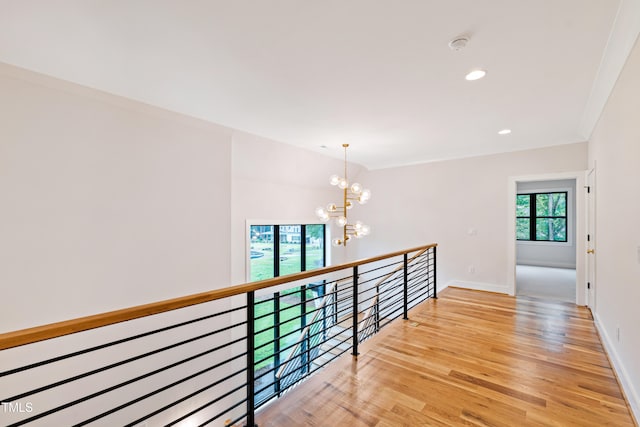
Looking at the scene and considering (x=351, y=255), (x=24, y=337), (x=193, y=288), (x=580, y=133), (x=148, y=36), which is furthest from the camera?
→ (x=351, y=255)

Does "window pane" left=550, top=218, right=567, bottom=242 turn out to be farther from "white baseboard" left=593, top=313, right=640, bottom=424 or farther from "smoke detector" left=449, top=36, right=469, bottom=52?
"smoke detector" left=449, top=36, right=469, bottom=52

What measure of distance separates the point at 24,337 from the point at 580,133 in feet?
18.4

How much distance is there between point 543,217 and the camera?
25.8 feet

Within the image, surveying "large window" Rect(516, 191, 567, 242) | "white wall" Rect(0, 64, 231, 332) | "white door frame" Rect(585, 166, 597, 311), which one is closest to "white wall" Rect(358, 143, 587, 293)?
"white door frame" Rect(585, 166, 597, 311)

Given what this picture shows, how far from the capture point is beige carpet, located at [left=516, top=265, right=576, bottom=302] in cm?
488

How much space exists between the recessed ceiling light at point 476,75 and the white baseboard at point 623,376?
8.09 ft

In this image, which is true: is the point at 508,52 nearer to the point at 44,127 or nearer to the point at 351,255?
the point at 44,127

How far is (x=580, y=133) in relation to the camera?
156 inches

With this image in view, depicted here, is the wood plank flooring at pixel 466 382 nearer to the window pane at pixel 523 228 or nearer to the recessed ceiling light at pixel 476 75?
the recessed ceiling light at pixel 476 75

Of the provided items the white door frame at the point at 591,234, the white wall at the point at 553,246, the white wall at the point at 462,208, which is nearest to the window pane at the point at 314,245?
the white wall at the point at 462,208

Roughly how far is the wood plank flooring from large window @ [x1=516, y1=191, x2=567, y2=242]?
5305mm

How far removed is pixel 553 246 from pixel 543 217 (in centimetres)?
78

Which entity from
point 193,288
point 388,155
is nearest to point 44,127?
point 193,288

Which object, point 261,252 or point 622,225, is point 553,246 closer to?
point 622,225
